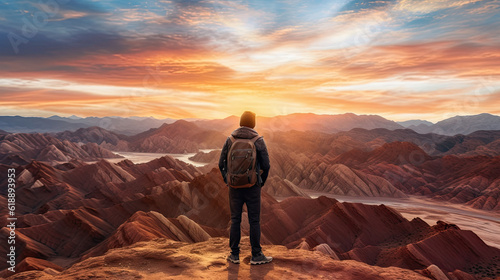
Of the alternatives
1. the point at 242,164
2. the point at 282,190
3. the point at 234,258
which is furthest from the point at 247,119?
the point at 282,190

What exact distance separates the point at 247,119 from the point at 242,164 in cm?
106

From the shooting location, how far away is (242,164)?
635cm

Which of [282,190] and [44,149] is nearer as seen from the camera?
[282,190]

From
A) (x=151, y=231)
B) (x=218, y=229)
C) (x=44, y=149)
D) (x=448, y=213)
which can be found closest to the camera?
(x=151, y=231)

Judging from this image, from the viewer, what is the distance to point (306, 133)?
6127 inches

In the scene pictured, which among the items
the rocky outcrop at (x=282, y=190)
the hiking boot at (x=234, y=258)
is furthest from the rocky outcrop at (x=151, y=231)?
the rocky outcrop at (x=282, y=190)

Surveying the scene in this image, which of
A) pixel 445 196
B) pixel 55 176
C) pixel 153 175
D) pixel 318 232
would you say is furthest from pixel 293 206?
pixel 445 196

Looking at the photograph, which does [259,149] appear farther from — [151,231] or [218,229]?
[218,229]

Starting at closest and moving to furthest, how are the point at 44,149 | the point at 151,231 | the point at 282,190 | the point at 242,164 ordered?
1. the point at 242,164
2. the point at 151,231
3. the point at 282,190
4. the point at 44,149

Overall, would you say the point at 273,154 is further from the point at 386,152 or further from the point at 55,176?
the point at 55,176

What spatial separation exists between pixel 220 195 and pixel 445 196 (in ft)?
220

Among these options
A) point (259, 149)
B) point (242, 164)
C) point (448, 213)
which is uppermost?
point (259, 149)

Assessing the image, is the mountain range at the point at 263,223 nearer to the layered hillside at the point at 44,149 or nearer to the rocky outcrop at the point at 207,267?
the rocky outcrop at the point at 207,267

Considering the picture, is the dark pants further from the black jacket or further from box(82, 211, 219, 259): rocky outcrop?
box(82, 211, 219, 259): rocky outcrop
